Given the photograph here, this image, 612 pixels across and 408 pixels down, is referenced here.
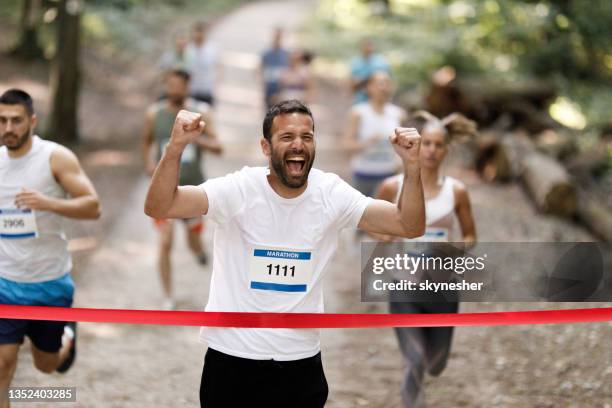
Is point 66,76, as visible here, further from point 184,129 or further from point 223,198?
point 184,129

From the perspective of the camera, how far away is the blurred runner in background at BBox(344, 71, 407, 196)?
8.27 metres

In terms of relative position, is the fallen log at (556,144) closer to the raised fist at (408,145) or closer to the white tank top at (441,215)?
the white tank top at (441,215)

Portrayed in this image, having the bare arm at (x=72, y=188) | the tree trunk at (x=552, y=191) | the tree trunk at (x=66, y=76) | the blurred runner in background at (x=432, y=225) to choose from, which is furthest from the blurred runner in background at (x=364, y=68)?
the bare arm at (x=72, y=188)

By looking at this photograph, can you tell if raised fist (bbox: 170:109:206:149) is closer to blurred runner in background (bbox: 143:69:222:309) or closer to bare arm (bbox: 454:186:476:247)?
bare arm (bbox: 454:186:476:247)

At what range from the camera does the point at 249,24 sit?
32312 millimetres

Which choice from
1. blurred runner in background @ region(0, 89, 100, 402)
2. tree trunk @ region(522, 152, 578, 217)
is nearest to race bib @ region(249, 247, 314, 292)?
blurred runner in background @ region(0, 89, 100, 402)

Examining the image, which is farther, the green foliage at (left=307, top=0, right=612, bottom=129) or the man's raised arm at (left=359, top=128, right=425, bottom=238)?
the green foliage at (left=307, top=0, right=612, bottom=129)

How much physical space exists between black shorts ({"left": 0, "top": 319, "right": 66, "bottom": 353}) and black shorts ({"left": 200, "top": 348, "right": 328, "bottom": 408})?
4.63ft

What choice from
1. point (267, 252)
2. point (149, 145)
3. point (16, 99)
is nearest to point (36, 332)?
point (16, 99)

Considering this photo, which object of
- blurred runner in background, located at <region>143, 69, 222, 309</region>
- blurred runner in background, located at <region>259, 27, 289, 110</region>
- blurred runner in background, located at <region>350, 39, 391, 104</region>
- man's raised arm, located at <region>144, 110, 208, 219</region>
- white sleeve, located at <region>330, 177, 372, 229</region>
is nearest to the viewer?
man's raised arm, located at <region>144, 110, 208, 219</region>

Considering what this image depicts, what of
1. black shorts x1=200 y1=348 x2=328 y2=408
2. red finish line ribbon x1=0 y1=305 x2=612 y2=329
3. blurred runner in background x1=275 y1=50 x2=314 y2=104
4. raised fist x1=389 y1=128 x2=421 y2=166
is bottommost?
black shorts x1=200 y1=348 x2=328 y2=408

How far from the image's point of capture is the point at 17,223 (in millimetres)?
4582

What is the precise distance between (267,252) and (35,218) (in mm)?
1758

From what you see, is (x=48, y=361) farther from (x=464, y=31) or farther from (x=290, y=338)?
(x=464, y=31)
